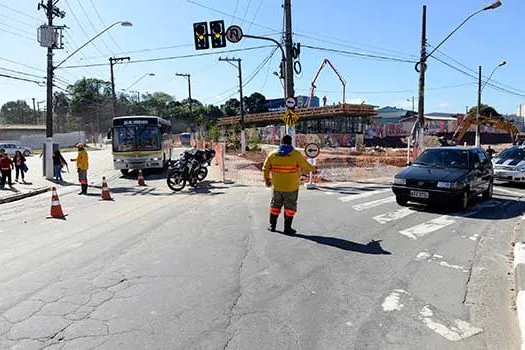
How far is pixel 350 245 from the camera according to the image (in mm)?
7711

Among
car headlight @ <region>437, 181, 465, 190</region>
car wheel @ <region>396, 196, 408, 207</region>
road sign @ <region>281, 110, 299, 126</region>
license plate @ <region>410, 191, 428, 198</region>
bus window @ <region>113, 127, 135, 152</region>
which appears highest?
road sign @ <region>281, 110, 299, 126</region>

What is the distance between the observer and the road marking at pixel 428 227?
8.69 meters

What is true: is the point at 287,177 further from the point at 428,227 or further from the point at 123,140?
the point at 123,140

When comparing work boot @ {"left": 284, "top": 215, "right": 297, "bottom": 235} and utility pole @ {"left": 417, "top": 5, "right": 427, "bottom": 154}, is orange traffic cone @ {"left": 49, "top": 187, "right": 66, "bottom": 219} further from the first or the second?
utility pole @ {"left": 417, "top": 5, "right": 427, "bottom": 154}

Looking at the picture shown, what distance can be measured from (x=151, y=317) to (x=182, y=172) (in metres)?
12.6

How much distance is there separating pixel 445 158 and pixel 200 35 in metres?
→ 10.5

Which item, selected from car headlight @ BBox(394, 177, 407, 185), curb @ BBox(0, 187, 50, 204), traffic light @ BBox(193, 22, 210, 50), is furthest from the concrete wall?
car headlight @ BBox(394, 177, 407, 185)

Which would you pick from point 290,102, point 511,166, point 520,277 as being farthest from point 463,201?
point 290,102

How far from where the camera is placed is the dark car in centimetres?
1091

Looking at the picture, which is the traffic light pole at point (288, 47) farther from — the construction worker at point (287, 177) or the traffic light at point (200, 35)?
the construction worker at point (287, 177)

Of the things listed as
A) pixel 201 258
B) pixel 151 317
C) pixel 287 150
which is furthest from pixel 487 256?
pixel 151 317

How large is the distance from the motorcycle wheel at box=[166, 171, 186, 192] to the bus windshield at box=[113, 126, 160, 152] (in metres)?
7.21

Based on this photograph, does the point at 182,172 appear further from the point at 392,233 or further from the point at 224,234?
the point at 392,233

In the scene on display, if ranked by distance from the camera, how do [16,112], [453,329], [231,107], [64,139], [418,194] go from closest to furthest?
[453,329] → [418,194] → [64,139] → [231,107] → [16,112]
